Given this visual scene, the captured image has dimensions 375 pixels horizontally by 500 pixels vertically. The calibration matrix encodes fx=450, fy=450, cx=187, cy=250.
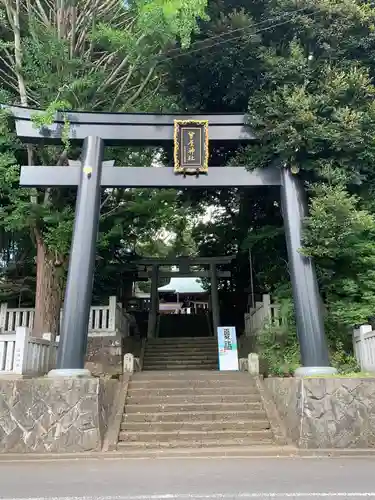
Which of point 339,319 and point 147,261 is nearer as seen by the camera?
point 339,319

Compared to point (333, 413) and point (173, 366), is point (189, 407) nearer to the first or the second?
point (333, 413)

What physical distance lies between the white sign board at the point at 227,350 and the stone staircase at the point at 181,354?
2017 millimetres

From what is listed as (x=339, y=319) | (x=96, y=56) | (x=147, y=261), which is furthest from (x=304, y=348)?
(x=147, y=261)

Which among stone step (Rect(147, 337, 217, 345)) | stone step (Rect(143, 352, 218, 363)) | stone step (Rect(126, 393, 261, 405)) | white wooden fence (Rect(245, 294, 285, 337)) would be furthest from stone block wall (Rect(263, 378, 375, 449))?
stone step (Rect(147, 337, 217, 345))

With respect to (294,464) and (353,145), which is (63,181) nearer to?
(353,145)

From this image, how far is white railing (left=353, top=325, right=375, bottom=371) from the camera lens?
8.59m

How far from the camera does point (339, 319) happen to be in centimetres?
958

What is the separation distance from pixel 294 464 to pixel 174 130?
6597 mm

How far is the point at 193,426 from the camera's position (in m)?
8.05

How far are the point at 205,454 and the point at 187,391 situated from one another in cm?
A: 248

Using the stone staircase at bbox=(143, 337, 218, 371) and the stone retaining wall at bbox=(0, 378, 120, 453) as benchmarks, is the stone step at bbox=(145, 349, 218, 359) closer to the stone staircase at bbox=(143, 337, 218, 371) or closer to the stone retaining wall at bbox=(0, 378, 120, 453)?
the stone staircase at bbox=(143, 337, 218, 371)

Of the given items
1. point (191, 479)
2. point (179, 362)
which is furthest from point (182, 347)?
point (191, 479)

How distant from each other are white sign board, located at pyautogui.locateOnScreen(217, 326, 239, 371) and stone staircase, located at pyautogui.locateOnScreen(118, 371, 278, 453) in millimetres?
1227

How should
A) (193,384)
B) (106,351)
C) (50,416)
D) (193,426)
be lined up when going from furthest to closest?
(106,351) → (193,384) → (193,426) → (50,416)
